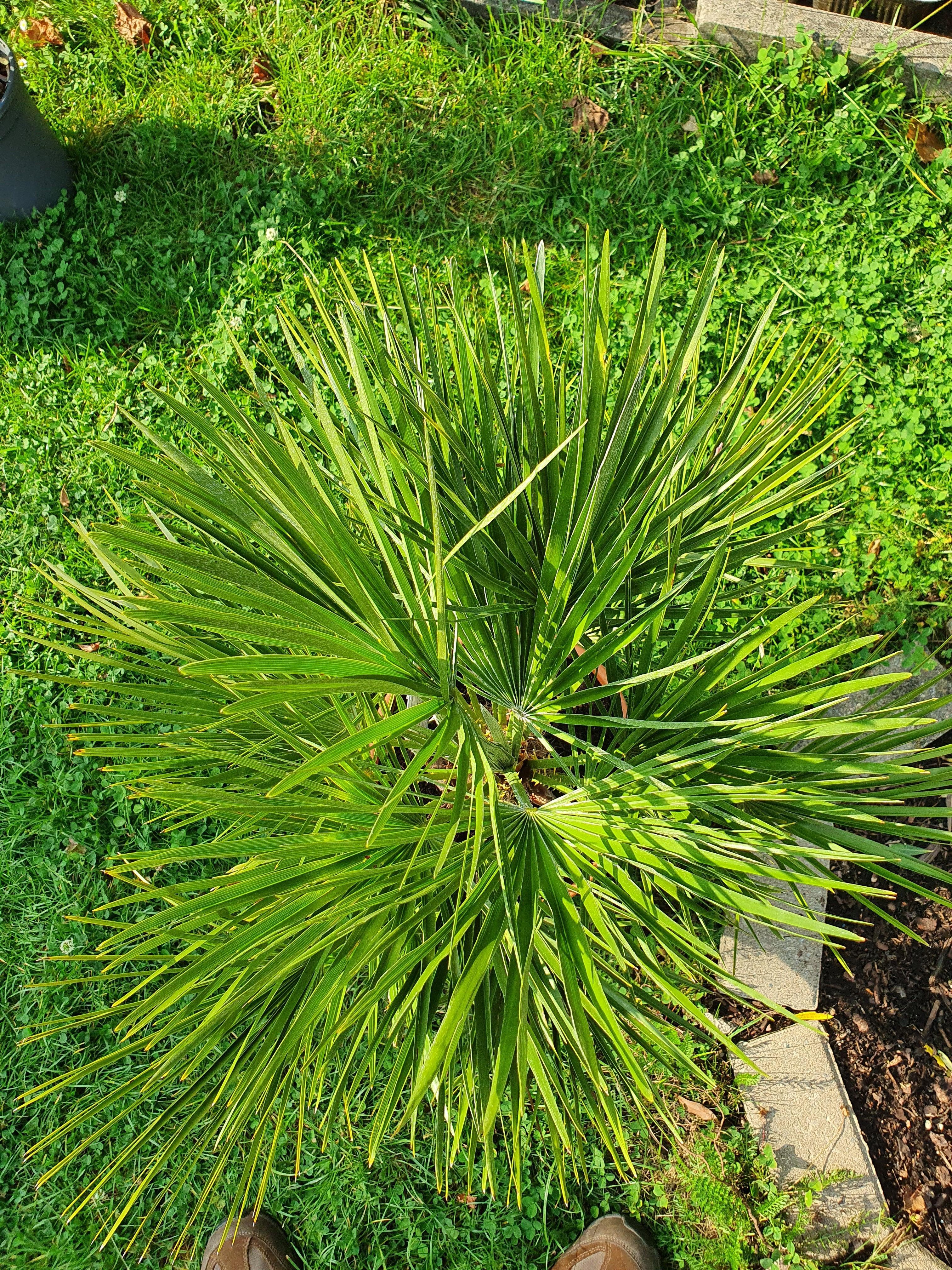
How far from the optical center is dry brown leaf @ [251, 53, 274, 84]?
8.21ft

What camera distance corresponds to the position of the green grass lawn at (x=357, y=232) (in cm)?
210

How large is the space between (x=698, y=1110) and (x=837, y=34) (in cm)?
254

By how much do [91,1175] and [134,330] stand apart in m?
2.02

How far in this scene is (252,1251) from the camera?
1830 millimetres

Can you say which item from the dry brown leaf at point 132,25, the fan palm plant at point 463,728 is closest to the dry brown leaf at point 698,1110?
the fan palm plant at point 463,728

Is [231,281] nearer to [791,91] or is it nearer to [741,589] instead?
[791,91]

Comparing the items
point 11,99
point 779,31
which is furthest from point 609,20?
point 11,99

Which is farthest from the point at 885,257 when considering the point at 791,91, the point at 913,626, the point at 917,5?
the point at 913,626

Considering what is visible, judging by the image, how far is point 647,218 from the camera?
7.61 feet

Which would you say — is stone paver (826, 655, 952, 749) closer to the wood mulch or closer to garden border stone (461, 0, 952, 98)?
the wood mulch

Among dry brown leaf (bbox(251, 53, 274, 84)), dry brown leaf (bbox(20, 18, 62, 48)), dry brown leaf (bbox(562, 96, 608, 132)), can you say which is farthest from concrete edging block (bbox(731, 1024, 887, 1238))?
dry brown leaf (bbox(20, 18, 62, 48))

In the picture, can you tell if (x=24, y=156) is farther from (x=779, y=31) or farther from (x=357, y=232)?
(x=779, y=31)

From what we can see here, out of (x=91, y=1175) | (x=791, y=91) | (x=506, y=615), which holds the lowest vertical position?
(x=91, y=1175)

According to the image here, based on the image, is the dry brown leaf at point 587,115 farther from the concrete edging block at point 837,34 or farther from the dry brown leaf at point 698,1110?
the dry brown leaf at point 698,1110
